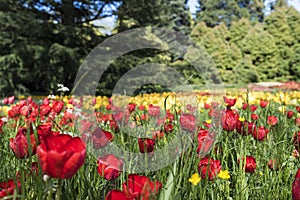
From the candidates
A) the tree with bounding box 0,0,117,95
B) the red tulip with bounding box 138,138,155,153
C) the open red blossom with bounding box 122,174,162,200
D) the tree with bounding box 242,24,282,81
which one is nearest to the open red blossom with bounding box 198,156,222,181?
the red tulip with bounding box 138,138,155,153

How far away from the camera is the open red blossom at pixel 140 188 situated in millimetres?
516

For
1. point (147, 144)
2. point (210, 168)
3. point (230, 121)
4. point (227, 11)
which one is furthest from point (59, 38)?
point (227, 11)

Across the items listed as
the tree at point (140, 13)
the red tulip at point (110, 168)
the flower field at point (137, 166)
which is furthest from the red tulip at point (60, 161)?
the tree at point (140, 13)

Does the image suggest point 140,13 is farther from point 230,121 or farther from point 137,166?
point 137,166

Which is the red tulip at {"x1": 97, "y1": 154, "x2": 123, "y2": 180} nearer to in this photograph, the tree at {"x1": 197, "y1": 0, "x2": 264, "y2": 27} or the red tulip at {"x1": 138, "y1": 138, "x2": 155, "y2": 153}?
the red tulip at {"x1": 138, "y1": 138, "x2": 155, "y2": 153}

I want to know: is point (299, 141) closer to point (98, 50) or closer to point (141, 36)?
point (98, 50)

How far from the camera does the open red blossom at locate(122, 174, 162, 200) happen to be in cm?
52

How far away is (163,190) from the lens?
599 millimetres

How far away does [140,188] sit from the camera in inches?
21.3

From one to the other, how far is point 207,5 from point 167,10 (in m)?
17.1

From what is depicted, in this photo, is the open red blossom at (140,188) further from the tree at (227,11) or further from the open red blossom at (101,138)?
the tree at (227,11)

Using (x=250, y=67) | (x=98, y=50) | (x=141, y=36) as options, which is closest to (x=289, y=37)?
(x=250, y=67)

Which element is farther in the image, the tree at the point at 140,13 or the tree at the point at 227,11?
the tree at the point at 227,11

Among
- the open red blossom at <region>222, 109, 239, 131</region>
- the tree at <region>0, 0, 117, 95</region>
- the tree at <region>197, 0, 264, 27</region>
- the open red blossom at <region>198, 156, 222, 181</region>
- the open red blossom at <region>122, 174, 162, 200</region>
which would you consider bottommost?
the open red blossom at <region>198, 156, 222, 181</region>
